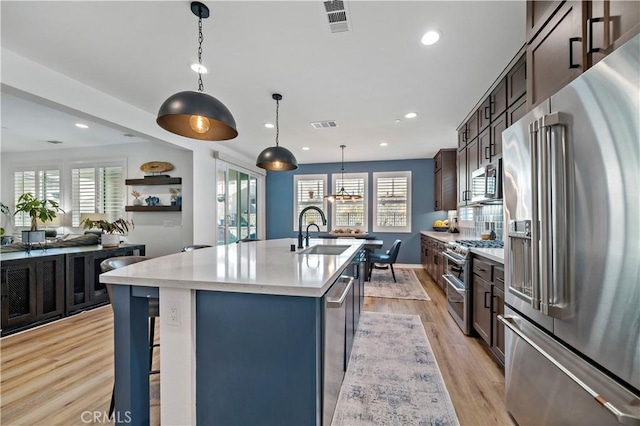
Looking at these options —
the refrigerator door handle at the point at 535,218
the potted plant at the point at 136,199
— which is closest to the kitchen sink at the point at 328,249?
the refrigerator door handle at the point at 535,218

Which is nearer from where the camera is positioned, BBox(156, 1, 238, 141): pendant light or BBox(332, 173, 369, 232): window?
BBox(156, 1, 238, 141): pendant light

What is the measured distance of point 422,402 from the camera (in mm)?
1874

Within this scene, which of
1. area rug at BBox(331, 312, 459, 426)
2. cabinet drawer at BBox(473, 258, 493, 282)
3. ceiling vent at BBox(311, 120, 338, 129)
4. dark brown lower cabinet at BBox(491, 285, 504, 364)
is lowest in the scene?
area rug at BBox(331, 312, 459, 426)

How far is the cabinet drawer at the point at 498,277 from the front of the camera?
7.16 ft

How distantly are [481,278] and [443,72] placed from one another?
2097 millimetres

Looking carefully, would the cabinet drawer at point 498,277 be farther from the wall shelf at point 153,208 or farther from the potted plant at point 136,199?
the potted plant at point 136,199

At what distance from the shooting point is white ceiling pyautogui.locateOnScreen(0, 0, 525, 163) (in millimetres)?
1991

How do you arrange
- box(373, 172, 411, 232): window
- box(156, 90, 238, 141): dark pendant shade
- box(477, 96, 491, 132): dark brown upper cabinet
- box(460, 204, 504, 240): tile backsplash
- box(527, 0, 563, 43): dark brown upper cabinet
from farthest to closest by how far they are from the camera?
box(373, 172, 411, 232): window < box(460, 204, 504, 240): tile backsplash < box(477, 96, 491, 132): dark brown upper cabinet < box(156, 90, 238, 141): dark pendant shade < box(527, 0, 563, 43): dark brown upper cabinet

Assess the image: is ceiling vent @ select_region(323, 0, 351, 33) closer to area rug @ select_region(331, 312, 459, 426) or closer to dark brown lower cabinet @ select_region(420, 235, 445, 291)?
area rug @ select_region(331, 312, 459, 426)

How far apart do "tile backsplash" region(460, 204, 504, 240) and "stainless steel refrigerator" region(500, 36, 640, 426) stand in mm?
2559

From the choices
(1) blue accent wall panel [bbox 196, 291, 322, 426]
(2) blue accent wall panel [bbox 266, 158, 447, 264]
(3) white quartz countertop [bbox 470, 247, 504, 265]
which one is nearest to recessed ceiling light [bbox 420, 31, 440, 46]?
(3) white quartz countertop [bbox 470, 247, 504, 265]

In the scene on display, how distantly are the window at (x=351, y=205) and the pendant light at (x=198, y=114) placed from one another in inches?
215

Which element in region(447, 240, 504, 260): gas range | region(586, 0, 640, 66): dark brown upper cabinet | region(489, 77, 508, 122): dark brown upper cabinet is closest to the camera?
region(586, 0, 640, 66): dark brown upper cabinet

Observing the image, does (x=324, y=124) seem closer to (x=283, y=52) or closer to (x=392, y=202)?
(x=283, y=52)
